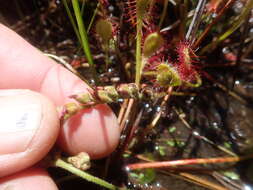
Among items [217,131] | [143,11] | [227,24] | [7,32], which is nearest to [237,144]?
[217,131]

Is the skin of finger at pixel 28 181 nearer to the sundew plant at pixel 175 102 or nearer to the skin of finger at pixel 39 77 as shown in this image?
the sundew plant at pixel 175 102

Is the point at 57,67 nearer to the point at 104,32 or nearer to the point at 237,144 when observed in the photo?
the point at 104,32

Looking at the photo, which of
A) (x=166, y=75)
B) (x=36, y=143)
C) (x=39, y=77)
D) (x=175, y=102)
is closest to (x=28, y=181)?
(x=36, y=143)

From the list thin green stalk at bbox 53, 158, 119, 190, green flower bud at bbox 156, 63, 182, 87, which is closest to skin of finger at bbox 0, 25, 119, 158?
thin green stalk at bbox 53, 158, 119, 190

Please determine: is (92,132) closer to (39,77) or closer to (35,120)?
(35,120)

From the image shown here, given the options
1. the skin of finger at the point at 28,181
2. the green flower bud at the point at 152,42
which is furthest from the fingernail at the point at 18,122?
the green flower bud at the point at 152,42

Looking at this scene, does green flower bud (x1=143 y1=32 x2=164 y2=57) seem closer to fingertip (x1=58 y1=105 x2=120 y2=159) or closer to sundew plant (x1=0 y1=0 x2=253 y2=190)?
sundew plant (x1=0 y1=0 x2=253 y2=190)

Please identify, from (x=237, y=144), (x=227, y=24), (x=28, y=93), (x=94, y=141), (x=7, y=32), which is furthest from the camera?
(x=227, y=24)
